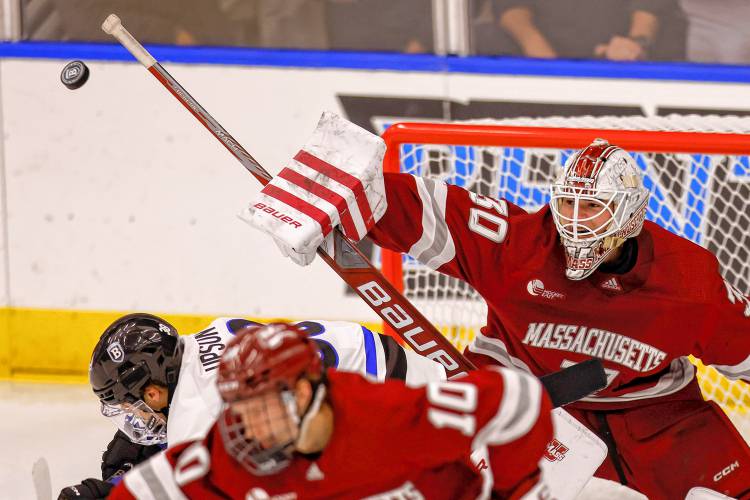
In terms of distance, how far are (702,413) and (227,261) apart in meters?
1.93

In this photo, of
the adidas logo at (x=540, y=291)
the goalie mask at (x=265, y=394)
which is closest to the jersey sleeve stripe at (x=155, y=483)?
the goalie mask at (x=265, y=394)

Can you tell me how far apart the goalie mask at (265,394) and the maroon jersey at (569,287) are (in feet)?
2.83

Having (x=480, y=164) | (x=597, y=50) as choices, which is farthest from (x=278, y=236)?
(x=597, y=50)

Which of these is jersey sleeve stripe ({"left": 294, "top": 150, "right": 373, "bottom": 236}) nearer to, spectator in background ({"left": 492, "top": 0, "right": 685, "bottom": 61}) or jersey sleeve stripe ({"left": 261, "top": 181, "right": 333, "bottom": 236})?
jersey sleeve stripe ({"left": 261, "top": 181, "right": 333, "bottom": 236})

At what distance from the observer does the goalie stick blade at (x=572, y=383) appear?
97.7 inches

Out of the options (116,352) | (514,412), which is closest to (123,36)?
(116,352)

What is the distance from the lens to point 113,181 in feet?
13.9

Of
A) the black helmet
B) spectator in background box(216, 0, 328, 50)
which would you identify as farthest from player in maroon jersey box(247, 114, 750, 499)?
spectator in background box(216, 0, 328, 50)

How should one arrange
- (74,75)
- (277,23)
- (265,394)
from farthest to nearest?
(277,23)
(74,75)
(265,394)

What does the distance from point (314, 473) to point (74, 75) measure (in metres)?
1.28

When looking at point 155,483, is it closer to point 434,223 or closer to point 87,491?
point 87,491

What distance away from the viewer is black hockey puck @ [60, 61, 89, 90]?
2838 mm

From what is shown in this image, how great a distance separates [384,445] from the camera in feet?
6.61

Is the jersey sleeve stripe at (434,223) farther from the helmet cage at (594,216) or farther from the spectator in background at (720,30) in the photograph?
the spectator in background at (720,30)
